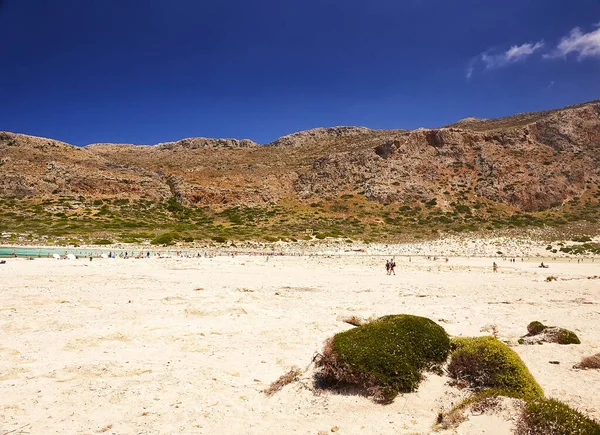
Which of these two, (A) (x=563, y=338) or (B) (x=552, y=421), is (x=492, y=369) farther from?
(A) (x=563, y=338)

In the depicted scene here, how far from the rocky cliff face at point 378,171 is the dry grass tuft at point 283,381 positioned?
78.7 metres

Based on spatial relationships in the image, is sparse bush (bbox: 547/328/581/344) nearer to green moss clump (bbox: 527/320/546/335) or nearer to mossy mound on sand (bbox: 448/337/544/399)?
green moss clump (bbox: 527/320/546/335)

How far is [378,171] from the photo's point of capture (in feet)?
302

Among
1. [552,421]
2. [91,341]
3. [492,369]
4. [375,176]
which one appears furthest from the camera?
[375,176]

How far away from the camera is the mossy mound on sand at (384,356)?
6453 mm

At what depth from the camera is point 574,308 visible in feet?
45.8

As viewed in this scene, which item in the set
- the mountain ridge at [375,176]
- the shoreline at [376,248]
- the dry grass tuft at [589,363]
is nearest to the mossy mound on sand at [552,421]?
the dry grass tuft at [589,363]

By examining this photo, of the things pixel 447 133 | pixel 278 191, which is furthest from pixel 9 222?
pixel 447 133

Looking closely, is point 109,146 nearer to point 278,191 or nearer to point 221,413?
point 278,191

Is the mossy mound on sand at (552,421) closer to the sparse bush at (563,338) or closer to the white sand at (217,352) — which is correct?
the white sand at (217,352)

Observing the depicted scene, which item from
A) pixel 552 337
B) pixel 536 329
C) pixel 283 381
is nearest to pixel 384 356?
pixel 283 381

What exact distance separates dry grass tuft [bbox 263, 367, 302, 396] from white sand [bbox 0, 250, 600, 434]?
110mm

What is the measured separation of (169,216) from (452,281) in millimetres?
64016

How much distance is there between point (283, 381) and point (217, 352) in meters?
2.35
